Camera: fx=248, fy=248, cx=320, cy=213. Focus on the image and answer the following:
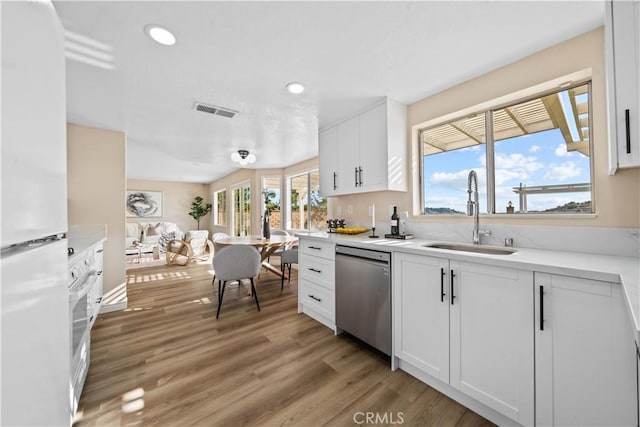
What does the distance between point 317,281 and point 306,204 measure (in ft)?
9.51

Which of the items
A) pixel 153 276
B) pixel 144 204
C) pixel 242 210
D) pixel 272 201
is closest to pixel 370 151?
pixel 272 201

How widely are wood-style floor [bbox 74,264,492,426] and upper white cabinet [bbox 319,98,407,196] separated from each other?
158 cm

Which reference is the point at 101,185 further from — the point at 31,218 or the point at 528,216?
the point at 528,216

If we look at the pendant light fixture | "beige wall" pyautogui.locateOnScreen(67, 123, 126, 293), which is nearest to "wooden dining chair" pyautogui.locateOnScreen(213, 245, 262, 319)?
"beige wall" pyautogui.locateOnScreen(67, 123, 126, 293)

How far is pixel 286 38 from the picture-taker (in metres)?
1.60

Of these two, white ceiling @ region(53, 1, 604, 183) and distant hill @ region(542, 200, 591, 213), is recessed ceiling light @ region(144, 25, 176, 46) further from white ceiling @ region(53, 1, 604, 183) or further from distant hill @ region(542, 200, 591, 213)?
distant hill @ region(542, 200, 591, 213)

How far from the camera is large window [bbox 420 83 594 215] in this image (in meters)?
1.70

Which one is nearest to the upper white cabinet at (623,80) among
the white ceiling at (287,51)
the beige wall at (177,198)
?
the white ceiling at (287,51)

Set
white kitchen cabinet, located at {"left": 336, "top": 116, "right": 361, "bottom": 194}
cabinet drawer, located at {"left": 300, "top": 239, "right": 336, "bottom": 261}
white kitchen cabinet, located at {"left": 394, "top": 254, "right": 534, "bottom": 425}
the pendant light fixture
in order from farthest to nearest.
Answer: the pendant light fixture
white kitchen cabinet, located at {"left": 336, "top": 116, "right": 361, "bottom": 194}
cabinet drawer, located at {"left": 300, "top": 239, "right": 336, "bottom": 261}
white kitchen cabinet, located at {"left": 394, "top": 254, "right": 534, "bottom": 425}

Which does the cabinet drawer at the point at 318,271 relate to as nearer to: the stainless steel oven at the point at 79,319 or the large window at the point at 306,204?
the stainless steel oven at the point at 79,319

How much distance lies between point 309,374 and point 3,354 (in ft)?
5.59

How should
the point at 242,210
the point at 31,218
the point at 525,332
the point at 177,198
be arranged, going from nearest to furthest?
the point at 31,218, the point at 525,332, the point at 242,210, the point at 177,198

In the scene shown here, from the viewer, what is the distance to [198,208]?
8945mm

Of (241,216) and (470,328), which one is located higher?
(241,216)
